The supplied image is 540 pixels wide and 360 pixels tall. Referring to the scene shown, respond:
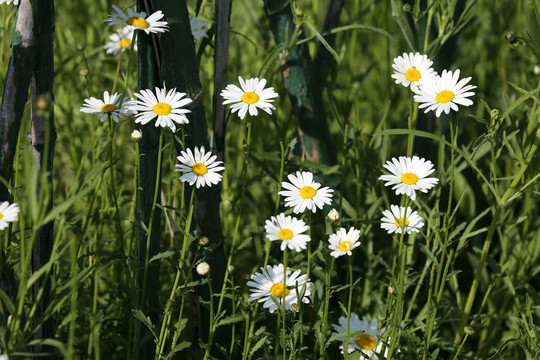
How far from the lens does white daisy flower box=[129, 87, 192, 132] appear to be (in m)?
0.91

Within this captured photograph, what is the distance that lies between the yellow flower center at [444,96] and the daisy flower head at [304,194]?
0.79 feet

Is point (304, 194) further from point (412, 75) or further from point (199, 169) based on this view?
point (412, 75)

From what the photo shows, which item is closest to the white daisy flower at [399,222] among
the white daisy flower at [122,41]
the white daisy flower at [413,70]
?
the white daisy flower at [413,70]

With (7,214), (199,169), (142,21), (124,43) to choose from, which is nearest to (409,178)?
(199,169)

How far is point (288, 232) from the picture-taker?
0.91 metres

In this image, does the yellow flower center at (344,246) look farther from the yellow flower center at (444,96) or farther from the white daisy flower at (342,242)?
the yellow flower center at (444,96)

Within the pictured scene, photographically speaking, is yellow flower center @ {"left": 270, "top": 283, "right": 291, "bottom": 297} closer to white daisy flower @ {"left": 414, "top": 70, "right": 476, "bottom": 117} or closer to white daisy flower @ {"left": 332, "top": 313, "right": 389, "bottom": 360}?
white daisy flower @ {"left": 332, "top": 313, "right": 389, "bottom": 360}

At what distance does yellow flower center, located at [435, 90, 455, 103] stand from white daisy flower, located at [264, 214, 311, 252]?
0.32m

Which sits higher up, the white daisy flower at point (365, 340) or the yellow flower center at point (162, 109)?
the yellow flower center at point (162, 109)

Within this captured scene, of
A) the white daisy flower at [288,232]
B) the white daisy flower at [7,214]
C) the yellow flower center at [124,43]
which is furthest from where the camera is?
the yellow flower center at [124,43]

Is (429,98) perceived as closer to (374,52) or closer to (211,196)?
(211,196)

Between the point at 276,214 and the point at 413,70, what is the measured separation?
37 centimetres

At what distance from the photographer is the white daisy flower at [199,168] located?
0.93 meters

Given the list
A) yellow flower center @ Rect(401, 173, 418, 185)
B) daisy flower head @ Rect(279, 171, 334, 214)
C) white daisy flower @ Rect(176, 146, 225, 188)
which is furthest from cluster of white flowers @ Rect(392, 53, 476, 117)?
white daisy flower @ Rect(176, 146, 225, 188)
